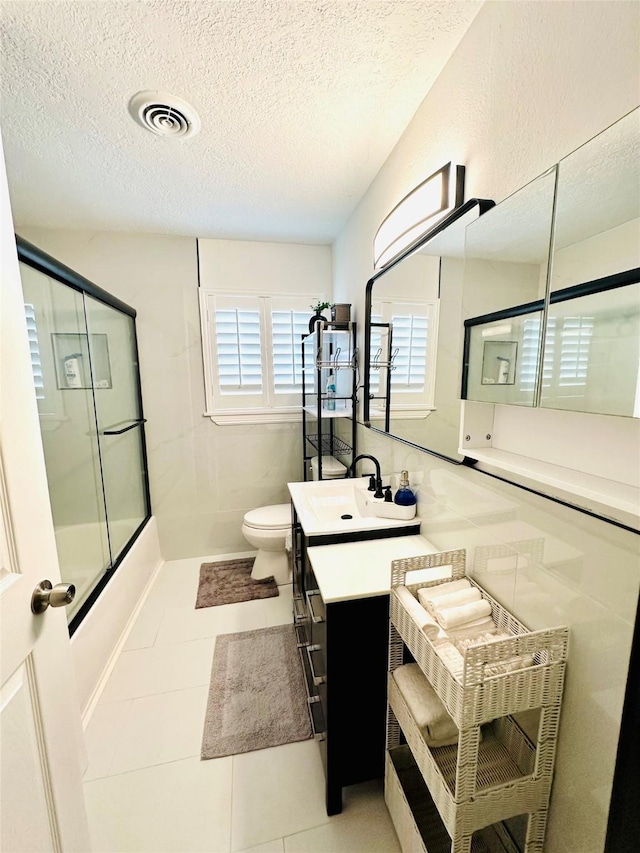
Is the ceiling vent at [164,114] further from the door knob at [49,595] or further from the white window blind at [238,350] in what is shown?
the door knob at [49,595]

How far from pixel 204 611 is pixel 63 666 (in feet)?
4.76

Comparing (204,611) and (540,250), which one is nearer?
(540,250)

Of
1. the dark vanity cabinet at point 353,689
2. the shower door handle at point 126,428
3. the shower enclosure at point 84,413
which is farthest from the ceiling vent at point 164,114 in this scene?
the dark vanity cabinet at point 353,689

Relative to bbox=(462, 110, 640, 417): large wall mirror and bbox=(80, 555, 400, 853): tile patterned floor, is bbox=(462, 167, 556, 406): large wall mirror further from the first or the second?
bbox=(80, 555, 400, 853): tile patterned floor

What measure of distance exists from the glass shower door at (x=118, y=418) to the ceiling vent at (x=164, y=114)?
3.24 feet

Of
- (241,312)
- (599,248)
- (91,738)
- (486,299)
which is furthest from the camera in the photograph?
(241,312)

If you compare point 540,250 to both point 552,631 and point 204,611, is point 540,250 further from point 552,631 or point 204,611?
point 204,611

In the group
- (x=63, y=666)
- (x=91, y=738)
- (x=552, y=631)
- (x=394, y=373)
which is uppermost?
(x=394, y=373)

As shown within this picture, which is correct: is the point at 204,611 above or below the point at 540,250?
below

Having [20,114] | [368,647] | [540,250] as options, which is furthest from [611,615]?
[20,114]

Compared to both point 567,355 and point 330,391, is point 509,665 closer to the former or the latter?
point 567,355

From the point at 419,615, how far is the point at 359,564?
0.33m

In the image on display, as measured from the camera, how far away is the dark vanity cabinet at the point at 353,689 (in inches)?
42.7

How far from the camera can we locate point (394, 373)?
1.61 metres
